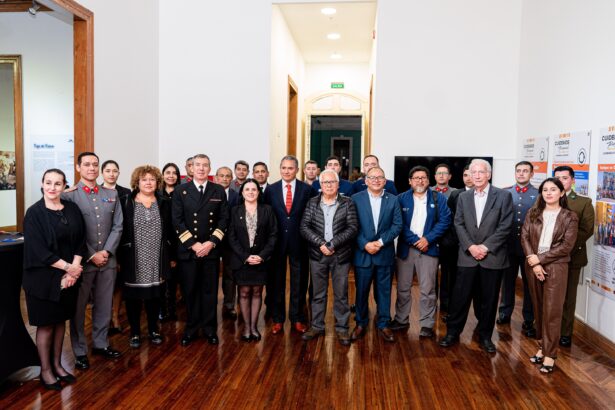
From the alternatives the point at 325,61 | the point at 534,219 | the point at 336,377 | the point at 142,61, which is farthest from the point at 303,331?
the point at 325,61

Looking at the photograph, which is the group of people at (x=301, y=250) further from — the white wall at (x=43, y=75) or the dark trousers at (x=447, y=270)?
the white wall at (x=43, y=75)

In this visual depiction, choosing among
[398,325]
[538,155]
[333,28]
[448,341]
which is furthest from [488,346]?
[333,28]

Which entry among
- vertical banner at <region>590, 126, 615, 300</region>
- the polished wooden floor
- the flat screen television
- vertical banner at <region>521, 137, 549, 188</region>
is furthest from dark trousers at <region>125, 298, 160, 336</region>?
vertical banner at <region>521, 137, 549, 188</region>

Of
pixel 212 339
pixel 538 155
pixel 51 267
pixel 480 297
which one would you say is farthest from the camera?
pixel 538 155

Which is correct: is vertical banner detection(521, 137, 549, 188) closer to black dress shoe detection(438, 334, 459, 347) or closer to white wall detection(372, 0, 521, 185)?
white wall detection(372, 0, 521, 185)

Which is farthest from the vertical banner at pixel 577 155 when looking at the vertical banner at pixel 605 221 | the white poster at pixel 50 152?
the white poster at pixel 50 152

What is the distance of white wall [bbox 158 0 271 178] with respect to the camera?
704 cm

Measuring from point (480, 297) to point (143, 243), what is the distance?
2949 millimetres

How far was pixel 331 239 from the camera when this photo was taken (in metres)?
4.04

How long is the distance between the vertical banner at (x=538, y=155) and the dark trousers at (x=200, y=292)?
402 cm

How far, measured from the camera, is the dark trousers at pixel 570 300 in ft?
13.3

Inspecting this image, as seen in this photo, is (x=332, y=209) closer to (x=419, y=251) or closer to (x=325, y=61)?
(x=419, y=251)

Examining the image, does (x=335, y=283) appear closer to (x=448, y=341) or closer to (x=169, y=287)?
Result: (x=448, y=341)

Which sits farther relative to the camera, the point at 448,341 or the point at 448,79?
the point at 448,79
